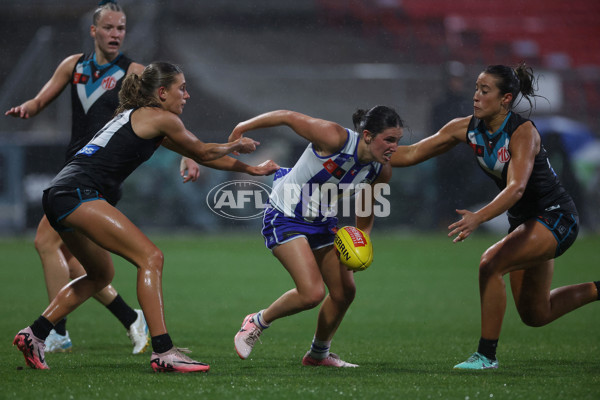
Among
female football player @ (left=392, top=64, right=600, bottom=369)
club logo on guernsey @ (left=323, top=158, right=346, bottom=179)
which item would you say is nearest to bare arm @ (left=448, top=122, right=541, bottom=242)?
female football player @ (left=392, top=64, right=600, bottom=369)

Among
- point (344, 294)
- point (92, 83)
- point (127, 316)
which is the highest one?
point (92, 83)

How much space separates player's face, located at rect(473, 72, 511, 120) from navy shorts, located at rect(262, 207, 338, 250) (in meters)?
1.25

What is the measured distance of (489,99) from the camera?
17.4ft

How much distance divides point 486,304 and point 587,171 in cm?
1068

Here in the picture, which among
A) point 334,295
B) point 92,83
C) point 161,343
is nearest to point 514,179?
point 334,295

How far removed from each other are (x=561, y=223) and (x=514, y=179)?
1.84 feet

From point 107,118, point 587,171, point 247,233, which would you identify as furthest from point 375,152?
point 587,171

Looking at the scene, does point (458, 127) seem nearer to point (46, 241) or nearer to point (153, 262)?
point (153, 262)

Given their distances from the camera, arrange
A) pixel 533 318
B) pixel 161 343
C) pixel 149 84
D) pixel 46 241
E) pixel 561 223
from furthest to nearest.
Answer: pixel 46 241
pixel 533 318
pixel 561 223
pixel 149 84
pixel 161 343

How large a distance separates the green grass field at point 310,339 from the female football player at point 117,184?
242 millimetres

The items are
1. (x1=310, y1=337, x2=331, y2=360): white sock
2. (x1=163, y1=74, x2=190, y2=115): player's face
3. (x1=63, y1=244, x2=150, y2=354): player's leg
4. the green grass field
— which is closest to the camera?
the green grass field

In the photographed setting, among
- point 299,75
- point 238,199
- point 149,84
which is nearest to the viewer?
point 149,84

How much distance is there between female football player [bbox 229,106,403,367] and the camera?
525cm

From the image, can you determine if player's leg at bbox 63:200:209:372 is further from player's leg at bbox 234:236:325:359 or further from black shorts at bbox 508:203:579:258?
black shorts at bbox 508:203:579:258
